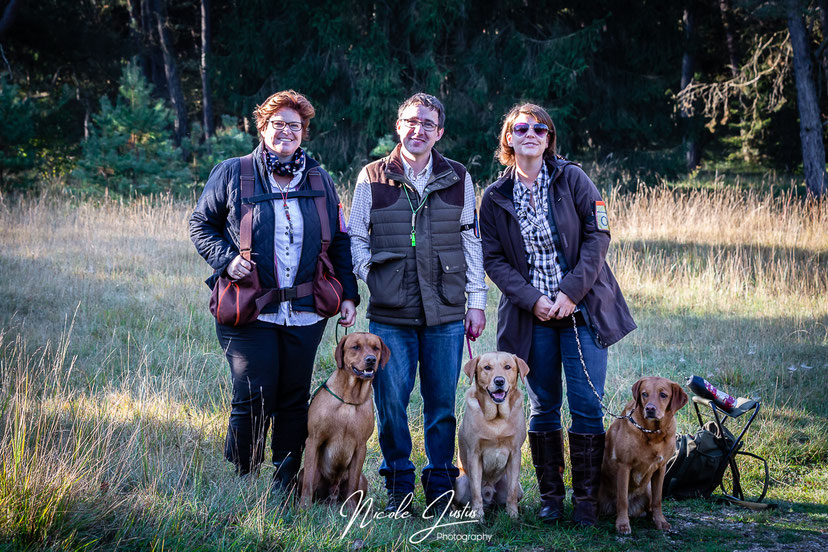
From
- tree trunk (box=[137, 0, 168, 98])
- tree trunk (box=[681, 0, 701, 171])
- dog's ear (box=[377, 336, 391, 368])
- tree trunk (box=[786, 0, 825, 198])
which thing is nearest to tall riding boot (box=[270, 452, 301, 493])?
dog's ear (box=[377, 336, 391, 368])

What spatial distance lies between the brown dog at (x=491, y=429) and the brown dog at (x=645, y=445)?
1.73ft

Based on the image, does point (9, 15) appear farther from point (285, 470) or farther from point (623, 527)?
point (623, 527)

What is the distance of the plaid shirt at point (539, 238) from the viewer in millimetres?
3586

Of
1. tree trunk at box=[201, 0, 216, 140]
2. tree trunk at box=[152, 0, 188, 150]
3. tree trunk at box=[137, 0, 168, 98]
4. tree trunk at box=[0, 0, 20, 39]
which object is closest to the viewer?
tree trunk at box=[0, 0, 20, 39]

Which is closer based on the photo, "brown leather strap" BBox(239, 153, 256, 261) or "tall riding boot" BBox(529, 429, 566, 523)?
"brown leather strap" BBox(239, 153, 256, 261)

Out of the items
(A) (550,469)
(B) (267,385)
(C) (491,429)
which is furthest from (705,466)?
(B) (267,385)

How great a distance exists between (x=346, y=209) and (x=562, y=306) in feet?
25.0

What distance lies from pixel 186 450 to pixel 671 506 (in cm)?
292

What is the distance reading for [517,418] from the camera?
3.59 m

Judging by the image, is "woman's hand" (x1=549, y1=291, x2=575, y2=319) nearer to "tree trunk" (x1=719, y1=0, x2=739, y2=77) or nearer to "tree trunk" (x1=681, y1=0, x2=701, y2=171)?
"tree trunk" (x1=681, y1=0, x2=701, y2=171)

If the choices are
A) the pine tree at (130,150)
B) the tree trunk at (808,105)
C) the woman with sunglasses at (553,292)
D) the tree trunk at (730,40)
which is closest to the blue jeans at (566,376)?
the woman with sunglasses at (553,292)

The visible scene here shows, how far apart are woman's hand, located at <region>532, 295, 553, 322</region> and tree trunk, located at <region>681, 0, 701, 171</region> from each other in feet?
47.4

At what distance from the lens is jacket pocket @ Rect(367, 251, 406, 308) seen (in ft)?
11.4

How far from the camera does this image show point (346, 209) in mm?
10773
